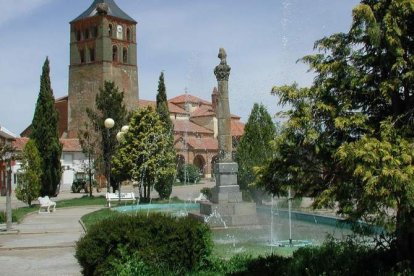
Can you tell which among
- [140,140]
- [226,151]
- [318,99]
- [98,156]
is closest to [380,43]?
[318,99]

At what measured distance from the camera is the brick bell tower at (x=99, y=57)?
6912cm

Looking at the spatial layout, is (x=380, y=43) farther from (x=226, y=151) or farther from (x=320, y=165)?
(x=226, y=151)

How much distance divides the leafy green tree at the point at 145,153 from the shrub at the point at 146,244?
775 inches

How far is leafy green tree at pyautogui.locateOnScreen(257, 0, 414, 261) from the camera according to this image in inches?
181

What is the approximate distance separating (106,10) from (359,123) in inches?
2784

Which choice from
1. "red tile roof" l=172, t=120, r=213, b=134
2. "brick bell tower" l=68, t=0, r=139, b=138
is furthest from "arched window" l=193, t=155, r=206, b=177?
"brick bell tower" l=68, t=0, r=139, b=138

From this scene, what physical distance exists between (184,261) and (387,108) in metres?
3.43

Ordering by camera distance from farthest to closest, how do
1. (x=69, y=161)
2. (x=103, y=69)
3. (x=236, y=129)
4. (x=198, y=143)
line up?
(x=236, y=129) → (x=198, y=143) → (x=103, y=69) → (x=69, y=161)

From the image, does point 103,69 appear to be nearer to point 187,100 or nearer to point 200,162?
point 200,162

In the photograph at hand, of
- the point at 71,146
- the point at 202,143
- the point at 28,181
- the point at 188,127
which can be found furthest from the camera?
the point at 188,127

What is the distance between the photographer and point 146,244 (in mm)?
7109

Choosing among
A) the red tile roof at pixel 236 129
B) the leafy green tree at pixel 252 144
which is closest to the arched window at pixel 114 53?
the red tile roof at pixel 236 129

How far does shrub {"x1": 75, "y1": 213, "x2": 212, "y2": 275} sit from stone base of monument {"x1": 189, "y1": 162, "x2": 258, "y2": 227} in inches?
267

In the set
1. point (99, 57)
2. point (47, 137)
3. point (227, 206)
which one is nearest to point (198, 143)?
point (99, 57)
